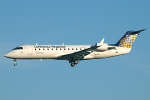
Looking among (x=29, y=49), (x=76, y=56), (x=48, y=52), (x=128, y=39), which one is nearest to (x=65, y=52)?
(x=76, y=56)

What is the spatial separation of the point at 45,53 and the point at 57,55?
224 centimetres

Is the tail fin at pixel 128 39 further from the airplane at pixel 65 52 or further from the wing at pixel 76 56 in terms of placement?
the wing at pixel 76 56

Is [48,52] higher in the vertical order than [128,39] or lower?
lower

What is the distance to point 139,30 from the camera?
61.4m

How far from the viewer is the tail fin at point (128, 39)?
2447 inches

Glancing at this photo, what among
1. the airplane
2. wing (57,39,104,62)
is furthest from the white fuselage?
wing (57,39,104,62)

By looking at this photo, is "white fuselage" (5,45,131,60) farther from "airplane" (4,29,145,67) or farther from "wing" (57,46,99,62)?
"wing" (57,46,99,62)

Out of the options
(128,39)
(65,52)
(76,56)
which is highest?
(128,39)

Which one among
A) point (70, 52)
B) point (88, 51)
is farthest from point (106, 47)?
point (70, 52)

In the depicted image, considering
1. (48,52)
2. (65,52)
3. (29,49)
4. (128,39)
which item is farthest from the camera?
(128,39)

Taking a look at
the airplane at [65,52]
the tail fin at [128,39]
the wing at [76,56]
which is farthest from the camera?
the tail fin at [128,39]

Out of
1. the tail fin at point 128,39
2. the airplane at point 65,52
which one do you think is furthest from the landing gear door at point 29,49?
the tail fin at point 128,39

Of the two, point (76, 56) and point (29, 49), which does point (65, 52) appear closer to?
point (76, 56)

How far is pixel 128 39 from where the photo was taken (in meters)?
62.6
